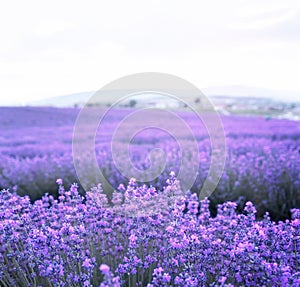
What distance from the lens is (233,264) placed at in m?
1.75

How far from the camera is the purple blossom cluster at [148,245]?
5.58ft

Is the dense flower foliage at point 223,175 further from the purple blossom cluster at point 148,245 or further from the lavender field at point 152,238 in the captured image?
the purple blossom cluster at point 148,245

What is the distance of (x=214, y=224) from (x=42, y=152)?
435 cm

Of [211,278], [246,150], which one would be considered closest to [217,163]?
[246,150]

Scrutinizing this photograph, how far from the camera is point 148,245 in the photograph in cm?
225

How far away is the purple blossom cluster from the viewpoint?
5.58ft

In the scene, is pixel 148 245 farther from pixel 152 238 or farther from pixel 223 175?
pixel 223 175

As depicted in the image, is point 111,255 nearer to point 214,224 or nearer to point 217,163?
point 214,224

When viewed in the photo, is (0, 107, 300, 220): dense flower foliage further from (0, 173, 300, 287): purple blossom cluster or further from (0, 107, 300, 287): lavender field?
(0, 173, 300, 287): purple blossom cluster

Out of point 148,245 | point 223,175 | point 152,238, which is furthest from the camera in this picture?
point 223,175

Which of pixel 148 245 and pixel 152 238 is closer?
pixel 152 238

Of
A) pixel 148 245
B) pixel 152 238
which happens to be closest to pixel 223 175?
pixel 148 245

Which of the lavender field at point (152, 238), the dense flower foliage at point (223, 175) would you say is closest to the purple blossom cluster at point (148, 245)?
the lavender field at point (152, 238)

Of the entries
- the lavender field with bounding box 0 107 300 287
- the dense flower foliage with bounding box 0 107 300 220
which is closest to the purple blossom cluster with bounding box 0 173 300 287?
the lavender field with bounding box 0 107 300 287
